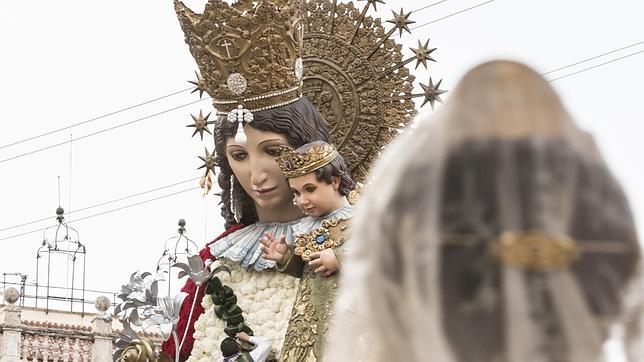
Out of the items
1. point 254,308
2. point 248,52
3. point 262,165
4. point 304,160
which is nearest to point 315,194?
point 304,160

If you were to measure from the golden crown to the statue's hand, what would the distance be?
0.89 meters

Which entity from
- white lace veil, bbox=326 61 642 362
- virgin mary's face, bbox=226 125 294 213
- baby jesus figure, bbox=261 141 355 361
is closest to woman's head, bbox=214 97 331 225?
virgin mary's face, bbox=226 125 294 213

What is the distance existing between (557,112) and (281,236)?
4.95 m

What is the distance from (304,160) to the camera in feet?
21.0

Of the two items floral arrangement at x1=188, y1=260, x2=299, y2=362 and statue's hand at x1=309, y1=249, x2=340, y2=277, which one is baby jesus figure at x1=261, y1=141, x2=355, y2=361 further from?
floral arrangement at x1=188, y1=260, x2=299, y2=362

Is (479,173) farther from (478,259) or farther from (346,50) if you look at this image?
(346,50)

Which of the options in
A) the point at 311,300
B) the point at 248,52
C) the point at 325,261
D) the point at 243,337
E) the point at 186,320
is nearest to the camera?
the point at 325,261

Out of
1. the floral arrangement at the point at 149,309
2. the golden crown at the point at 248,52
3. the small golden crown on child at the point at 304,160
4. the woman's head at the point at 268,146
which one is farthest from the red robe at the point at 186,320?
the small golden crown on child at the point at 304,160

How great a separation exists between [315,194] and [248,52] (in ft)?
2.97

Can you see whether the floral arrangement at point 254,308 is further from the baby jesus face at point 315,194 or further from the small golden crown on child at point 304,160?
the small golden crown on child at point 304,160

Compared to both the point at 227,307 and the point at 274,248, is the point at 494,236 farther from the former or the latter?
the point at 227,307

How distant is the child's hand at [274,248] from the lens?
661 cm

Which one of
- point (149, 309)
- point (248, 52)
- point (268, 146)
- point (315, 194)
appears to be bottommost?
point (149, 309)

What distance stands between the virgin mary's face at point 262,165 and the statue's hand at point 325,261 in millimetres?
558
